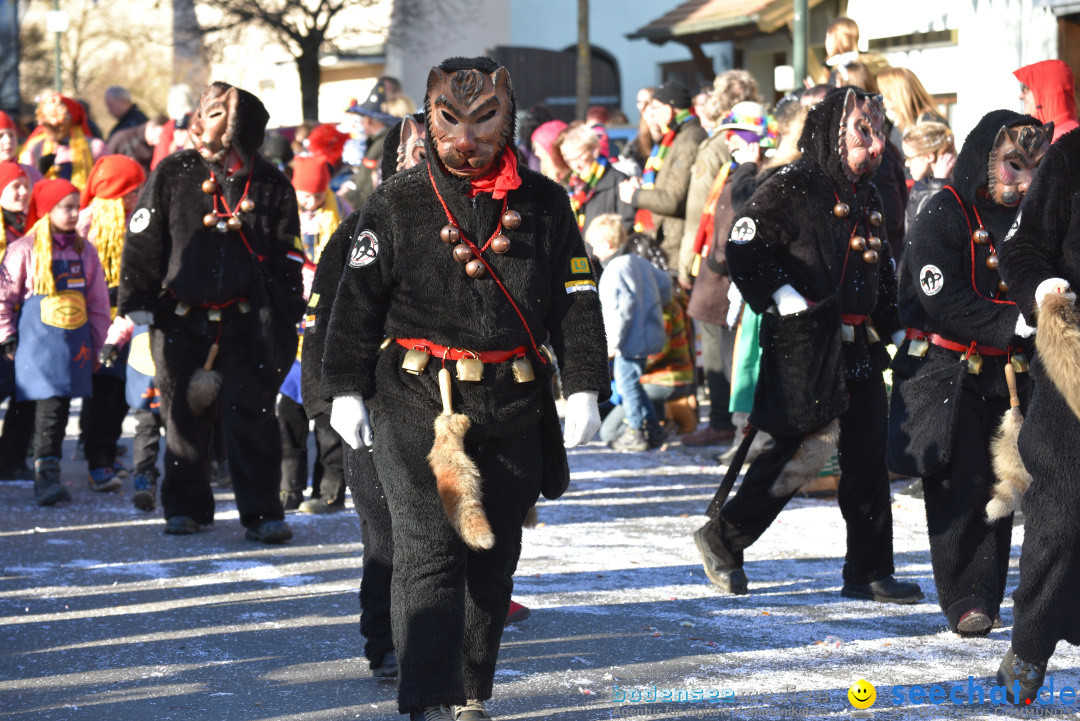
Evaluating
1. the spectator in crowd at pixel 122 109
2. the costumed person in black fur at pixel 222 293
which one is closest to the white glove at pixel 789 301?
the costumed person in black fur at pixel 222 293

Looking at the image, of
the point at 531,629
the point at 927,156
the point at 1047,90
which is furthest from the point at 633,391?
the point at 531,629

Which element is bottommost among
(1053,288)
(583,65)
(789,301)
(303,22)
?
(789,301)

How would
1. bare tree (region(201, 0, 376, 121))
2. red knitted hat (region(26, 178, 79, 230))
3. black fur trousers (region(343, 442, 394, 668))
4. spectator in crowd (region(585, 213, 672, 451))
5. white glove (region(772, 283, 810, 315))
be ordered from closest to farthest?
black fur trousers (region(343, 442, 394, 668)) → white glove (region(772, 283, 810, 315)) → red knitted hat (region(26, 178, 79, 230)) → spectator in crowd (region(585, 213, 672, 451)) → bare tree (region(201, 0, 376, 121))

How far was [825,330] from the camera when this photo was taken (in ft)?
19.9

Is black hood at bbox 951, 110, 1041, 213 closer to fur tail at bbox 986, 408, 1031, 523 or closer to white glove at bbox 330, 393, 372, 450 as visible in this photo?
fur tail at bbox 986, 408, 1031, 523

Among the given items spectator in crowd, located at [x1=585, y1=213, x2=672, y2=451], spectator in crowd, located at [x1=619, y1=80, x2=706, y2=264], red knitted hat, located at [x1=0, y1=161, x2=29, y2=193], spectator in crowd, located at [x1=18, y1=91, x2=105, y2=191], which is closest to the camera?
red knitted hat, located at [x1=0, y1=161, x2=29, y2=193]

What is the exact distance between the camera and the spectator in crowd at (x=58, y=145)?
38.8 feet

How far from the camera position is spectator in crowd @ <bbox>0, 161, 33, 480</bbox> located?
8.75 m

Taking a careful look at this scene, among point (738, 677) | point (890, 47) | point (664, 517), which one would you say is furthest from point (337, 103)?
point (738, 677)

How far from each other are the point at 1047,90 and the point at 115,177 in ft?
17.8

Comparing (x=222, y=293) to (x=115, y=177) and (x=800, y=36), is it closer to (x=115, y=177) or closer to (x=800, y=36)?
(x=115, y=177)

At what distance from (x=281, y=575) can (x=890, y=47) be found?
1258 centimetres

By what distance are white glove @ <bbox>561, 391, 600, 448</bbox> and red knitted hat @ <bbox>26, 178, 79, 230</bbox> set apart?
185 inches

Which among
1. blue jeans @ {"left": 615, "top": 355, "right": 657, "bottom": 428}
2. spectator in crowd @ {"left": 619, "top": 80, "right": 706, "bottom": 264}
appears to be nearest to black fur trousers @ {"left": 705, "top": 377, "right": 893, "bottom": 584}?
blue jeans @ {"left": 615, "top": 355, "right": 657, "bottom": 428}
